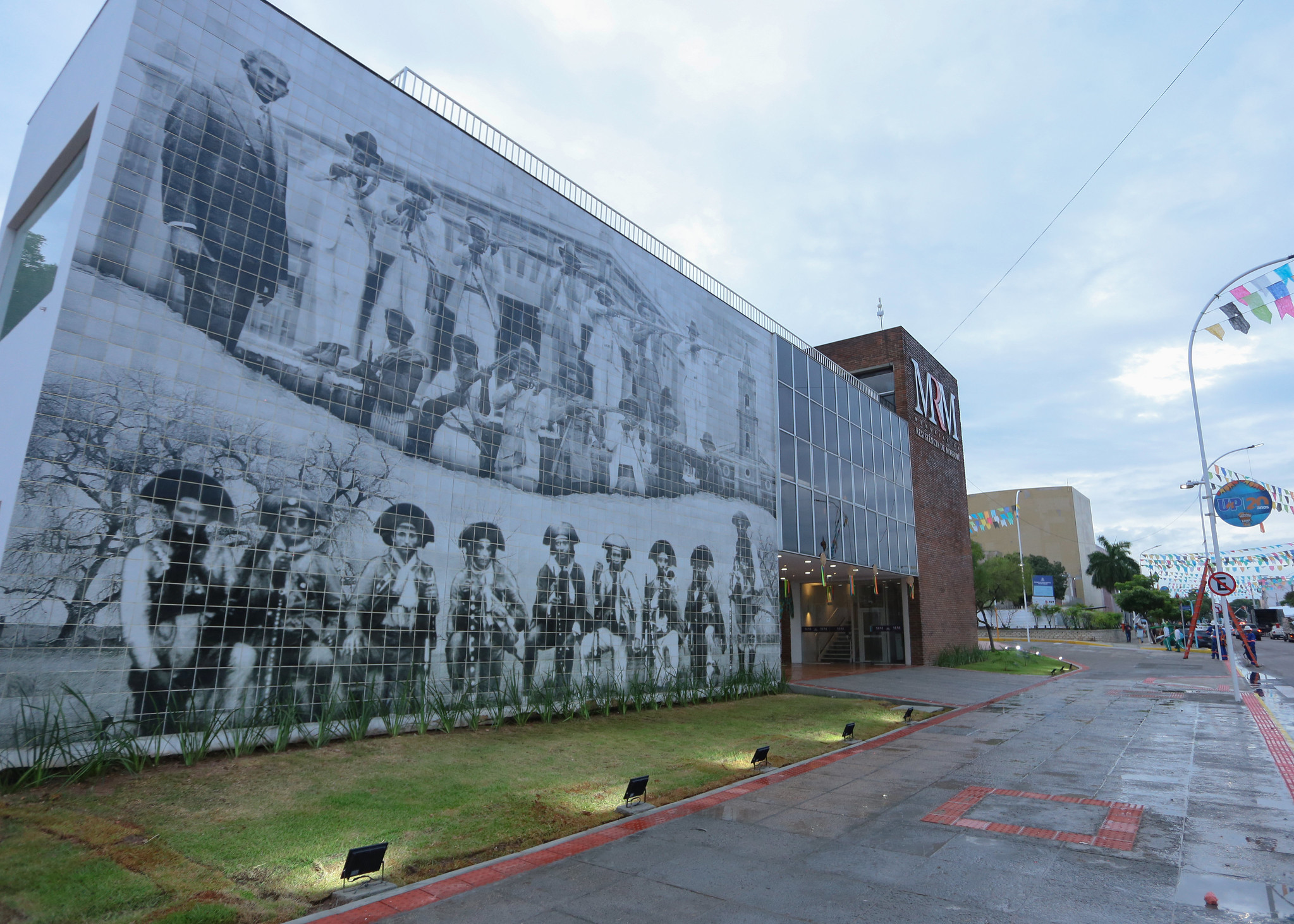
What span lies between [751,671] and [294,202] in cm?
1638

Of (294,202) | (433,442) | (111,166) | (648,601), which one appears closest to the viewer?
(111,166)

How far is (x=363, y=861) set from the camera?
519 cm

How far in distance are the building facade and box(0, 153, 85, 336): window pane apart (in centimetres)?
10

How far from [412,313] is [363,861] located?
9120 millimetres

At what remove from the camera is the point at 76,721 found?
7512 mm

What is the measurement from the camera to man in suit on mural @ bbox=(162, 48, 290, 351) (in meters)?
9.21

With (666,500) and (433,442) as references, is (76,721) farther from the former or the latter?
(666,500)

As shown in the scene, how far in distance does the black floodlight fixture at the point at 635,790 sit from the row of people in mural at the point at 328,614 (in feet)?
16.0

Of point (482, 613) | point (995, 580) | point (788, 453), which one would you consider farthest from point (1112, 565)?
point (482, 613)

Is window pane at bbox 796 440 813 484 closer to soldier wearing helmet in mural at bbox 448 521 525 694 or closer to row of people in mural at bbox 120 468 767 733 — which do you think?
row of people in mural at bbox 120 468 767 733

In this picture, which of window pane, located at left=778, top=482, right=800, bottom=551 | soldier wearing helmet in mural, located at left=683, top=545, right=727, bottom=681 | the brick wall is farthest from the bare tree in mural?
the brick wall

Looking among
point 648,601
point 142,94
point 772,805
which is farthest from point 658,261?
point 772,805

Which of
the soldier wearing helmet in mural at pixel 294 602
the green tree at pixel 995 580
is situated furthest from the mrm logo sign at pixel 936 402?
the soldier wearing helmet in mural at pixel 294 602

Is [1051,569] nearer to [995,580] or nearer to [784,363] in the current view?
[995,580]
